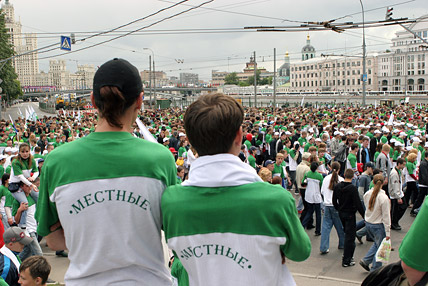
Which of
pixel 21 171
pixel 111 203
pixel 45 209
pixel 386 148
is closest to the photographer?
pixel 111 203

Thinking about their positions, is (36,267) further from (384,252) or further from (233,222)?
(384,252)

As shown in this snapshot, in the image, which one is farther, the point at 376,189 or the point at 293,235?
the point at 376,189

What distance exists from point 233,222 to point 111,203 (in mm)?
540

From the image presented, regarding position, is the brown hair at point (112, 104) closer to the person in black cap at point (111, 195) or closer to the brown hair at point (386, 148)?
the person in black cap at point (111, 195)

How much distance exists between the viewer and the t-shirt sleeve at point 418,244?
69.5 inches

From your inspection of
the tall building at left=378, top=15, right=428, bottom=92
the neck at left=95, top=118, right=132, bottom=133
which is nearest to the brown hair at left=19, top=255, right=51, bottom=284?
the neck at left=95, top=118, right=132, bottom=133

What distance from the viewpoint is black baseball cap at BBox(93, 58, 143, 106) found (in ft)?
6.55

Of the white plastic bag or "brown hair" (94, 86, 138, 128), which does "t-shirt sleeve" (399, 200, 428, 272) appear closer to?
"brown hair" (94, 86, 138, 128)

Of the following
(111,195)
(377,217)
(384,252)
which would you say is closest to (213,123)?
(111,195)

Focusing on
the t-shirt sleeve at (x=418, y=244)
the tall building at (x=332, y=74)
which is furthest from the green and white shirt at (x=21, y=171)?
the tall building at (x=332, y=74)

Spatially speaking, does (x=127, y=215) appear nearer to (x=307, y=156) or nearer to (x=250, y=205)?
(x=250, y=205)

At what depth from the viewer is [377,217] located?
7754mm

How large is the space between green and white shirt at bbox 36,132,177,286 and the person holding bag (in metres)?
6.48

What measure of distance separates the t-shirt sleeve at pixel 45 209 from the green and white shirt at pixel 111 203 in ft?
0.17
